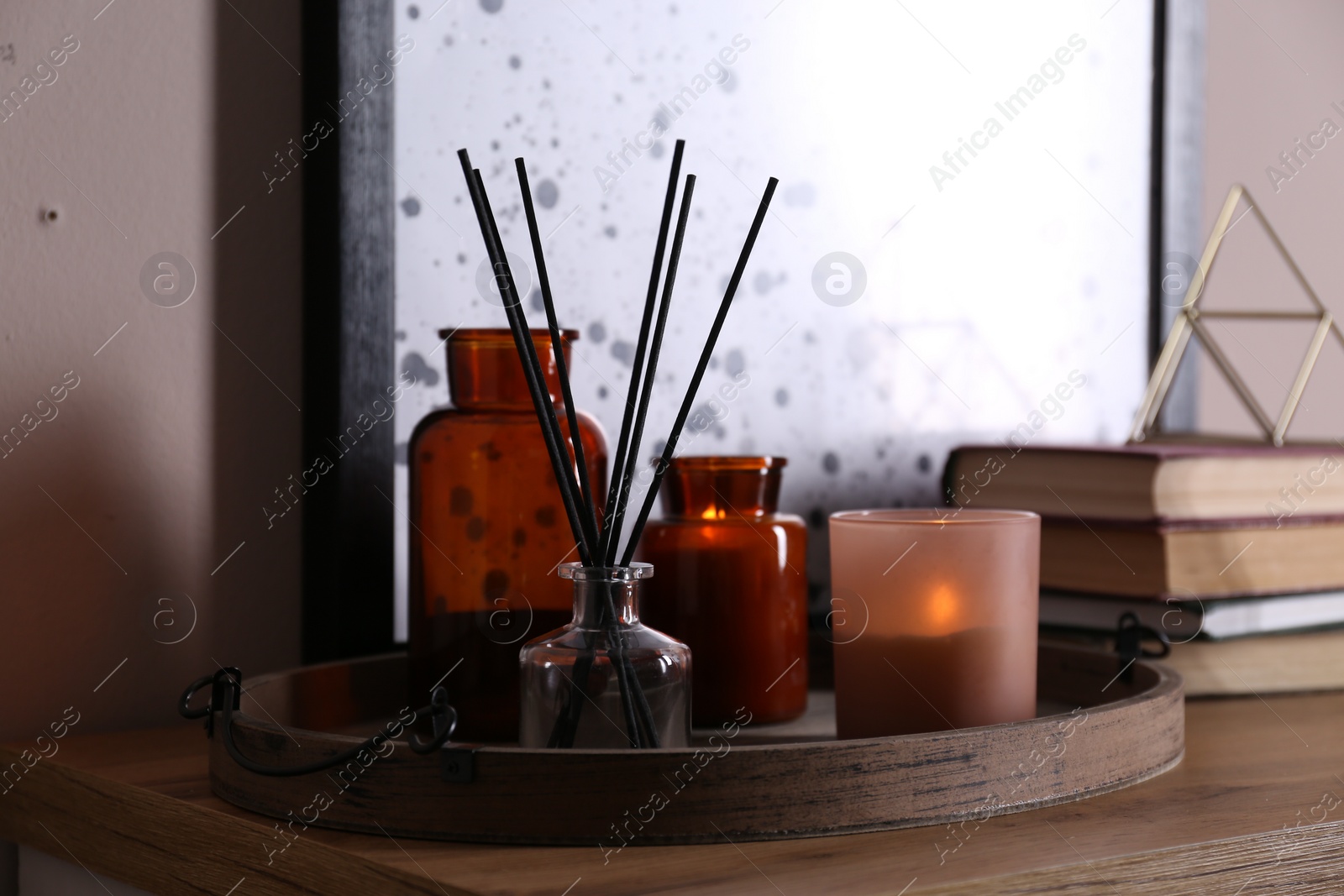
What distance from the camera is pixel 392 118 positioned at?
2.02ft

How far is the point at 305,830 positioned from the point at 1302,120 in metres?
1.13

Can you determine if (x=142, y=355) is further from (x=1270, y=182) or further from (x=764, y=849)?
(x=1270, y=182)

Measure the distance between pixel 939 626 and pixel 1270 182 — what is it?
832mm

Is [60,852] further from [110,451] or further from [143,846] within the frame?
[110,451]

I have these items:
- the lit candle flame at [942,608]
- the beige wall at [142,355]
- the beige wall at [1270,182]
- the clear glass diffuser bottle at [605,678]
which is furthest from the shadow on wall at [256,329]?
the beige wall at [1270,182]

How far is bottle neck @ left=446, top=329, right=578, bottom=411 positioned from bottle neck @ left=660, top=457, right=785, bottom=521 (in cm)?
9

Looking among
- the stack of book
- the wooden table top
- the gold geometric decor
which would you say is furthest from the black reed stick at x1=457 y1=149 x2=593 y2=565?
the gold geometric decor

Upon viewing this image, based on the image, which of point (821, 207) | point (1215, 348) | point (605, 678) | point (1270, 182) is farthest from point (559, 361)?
point (1270, 182)

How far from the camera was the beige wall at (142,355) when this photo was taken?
56 cm

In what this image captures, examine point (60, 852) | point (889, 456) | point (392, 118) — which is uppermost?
point (392, 118)

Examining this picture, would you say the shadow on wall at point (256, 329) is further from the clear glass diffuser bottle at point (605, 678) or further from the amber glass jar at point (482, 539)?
the clear glass diffuser bottle at point (605, 678)

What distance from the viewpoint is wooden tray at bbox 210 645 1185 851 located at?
0.38 metres

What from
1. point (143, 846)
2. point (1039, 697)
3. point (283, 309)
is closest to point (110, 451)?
point (283, 309)

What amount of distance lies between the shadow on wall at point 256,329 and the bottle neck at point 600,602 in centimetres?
22
